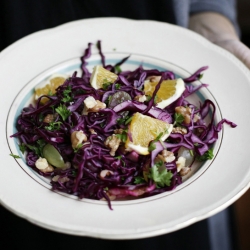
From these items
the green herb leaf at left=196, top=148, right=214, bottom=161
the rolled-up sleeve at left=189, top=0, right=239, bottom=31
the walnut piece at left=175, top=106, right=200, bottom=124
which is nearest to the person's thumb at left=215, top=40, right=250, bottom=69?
the rolled-up sleeve at left=189, top=0, right=239, bottom=31

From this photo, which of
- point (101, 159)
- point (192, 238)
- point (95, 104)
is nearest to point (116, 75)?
point (95, 104)

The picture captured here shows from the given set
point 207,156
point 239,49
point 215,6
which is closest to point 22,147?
point 207,156

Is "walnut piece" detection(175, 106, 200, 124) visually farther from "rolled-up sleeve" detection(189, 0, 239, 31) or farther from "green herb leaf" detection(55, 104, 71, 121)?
"rolled-up sleeve" detection(189, 0, 239, 31)

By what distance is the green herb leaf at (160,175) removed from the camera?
5.28 feet

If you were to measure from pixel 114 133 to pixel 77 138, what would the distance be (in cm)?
16

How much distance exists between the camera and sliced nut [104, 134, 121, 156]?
168 centimetres

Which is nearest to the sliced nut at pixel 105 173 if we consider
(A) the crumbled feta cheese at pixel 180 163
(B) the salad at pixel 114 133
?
(B) the salad at pixel 114 133

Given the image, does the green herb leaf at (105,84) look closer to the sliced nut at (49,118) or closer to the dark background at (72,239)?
the sliced nut at (49,118)

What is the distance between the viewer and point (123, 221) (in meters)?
1.45

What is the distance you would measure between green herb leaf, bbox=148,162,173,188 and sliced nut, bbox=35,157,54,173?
41 cm

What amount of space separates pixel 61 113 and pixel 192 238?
0.89 meters

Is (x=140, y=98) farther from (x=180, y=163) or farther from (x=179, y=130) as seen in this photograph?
(x=180, y=163)

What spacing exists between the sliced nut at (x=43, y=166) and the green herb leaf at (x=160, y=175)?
0.41 meters

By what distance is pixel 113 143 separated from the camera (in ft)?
5.51
